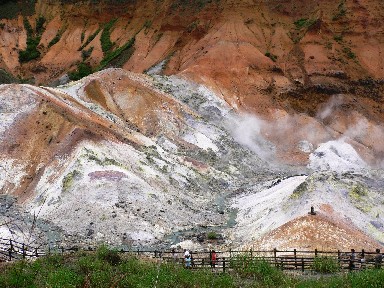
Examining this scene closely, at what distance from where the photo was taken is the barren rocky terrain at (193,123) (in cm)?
3975

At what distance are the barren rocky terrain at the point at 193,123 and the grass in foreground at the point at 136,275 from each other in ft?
9.78

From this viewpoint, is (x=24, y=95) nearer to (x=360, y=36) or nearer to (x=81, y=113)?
(x=81, y=113)

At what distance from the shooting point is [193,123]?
214 feet

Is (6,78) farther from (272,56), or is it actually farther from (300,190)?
(300,190)

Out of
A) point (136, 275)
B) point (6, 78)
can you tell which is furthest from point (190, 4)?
point (136, 275)

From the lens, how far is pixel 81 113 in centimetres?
5400

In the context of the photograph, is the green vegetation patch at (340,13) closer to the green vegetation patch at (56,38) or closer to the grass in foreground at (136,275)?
the green vegetation patch at (56,38)

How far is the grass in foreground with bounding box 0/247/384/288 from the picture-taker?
20.5m

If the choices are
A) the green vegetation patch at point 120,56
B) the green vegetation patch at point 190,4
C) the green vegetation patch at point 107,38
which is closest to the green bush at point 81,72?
the green vegetation patch at point 120,56

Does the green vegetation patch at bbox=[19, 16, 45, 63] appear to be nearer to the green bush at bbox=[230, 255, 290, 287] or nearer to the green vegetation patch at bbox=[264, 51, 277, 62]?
the green vegetation patch at bbox=[264, 51, 277, 62]

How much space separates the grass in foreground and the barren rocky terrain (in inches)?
117

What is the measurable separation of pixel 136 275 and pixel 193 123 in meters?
44.5

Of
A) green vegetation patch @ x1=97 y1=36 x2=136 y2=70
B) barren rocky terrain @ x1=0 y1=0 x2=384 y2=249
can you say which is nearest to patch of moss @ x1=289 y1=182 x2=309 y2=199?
barren rocky terrain @ x1=0 y1=0 x2=384 y2=249

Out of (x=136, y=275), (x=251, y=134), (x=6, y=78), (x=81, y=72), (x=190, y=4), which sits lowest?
(x=136, y=275)
